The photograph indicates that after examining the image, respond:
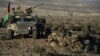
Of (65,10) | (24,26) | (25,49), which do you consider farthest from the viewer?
(65,10)

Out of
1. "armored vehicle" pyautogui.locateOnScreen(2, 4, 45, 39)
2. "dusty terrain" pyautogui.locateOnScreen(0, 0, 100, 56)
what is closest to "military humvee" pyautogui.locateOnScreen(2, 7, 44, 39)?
"armored vehicle" pyautogui.locateOnScreen(2, 4, 45, 39)

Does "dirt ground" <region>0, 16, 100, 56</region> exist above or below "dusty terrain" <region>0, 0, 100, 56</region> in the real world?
above

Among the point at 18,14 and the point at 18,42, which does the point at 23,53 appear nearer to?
the point at 18,42

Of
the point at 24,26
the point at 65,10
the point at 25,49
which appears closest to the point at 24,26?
the point at 24,26

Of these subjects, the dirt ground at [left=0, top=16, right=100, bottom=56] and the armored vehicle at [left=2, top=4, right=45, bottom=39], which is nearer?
the dirt ground at [left=0, top=16, right=100, bottom=56]

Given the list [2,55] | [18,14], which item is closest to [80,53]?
[2,55]

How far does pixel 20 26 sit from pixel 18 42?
94.8 inches

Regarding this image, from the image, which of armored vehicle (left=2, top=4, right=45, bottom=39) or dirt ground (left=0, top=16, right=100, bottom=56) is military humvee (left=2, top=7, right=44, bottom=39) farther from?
dirt ground (left=0, top=16, right=100, bottom=56)

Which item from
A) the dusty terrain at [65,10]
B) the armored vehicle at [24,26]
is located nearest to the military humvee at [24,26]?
the armored vehicle at [24,26]

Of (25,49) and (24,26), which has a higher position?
(24,26)

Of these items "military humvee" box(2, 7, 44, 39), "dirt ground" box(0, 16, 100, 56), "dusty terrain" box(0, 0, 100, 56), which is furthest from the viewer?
"dusty terrain" box(0, 0, 100, 56)

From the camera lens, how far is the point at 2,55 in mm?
18688

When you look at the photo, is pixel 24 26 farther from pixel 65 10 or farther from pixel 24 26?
pixel 65 10

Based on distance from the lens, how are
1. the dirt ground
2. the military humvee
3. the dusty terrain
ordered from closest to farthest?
the dirt ground → the military humvee → the dusty terrain
